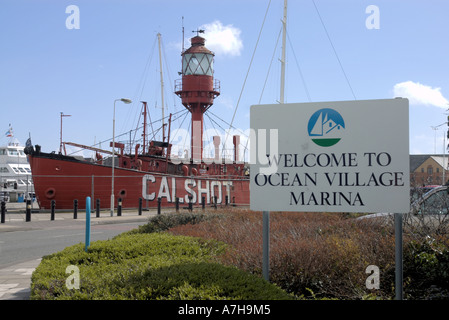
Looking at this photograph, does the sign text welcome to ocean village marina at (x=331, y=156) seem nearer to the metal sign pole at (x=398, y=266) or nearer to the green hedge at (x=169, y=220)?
the metal sign pole at (x=398, y=266)

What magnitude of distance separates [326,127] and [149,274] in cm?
232

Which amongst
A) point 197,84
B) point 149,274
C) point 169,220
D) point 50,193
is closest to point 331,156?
point 149,274

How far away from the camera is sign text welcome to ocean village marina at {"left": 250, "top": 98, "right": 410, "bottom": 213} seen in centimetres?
469

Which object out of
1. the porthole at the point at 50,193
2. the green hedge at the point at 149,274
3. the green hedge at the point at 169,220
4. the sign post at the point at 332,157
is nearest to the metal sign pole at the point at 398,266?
the sign post at the point at 332,157

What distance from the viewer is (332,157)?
4848mm

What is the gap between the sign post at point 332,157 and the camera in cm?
468

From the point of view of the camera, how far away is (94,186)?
1029 inches

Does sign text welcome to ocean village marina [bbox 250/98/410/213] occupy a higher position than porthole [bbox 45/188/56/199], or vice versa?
sign text welcome to ocean village marina [bbox 250/98/410/213]

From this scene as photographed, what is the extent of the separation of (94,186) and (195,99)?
1427cm

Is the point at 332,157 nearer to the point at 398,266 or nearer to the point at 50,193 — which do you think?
the point at 398,266

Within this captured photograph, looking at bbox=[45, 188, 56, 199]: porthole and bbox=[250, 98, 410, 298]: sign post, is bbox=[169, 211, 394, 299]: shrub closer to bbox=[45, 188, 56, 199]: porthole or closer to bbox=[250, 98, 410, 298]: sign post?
bbox=[250, 98, 410, 298]: sign post

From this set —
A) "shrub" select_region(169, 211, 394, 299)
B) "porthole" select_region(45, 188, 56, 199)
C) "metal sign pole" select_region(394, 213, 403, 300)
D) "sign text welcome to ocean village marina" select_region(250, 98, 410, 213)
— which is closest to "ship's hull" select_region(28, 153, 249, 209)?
"porthole" select_region(45, 188, 56, 199)

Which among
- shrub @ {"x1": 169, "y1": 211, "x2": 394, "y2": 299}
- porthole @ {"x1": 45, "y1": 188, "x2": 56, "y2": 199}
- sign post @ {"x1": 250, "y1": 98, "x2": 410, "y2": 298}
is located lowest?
shrub @ {"x1": 169, "y1": 211, "x2": 394, "y2": 299}
